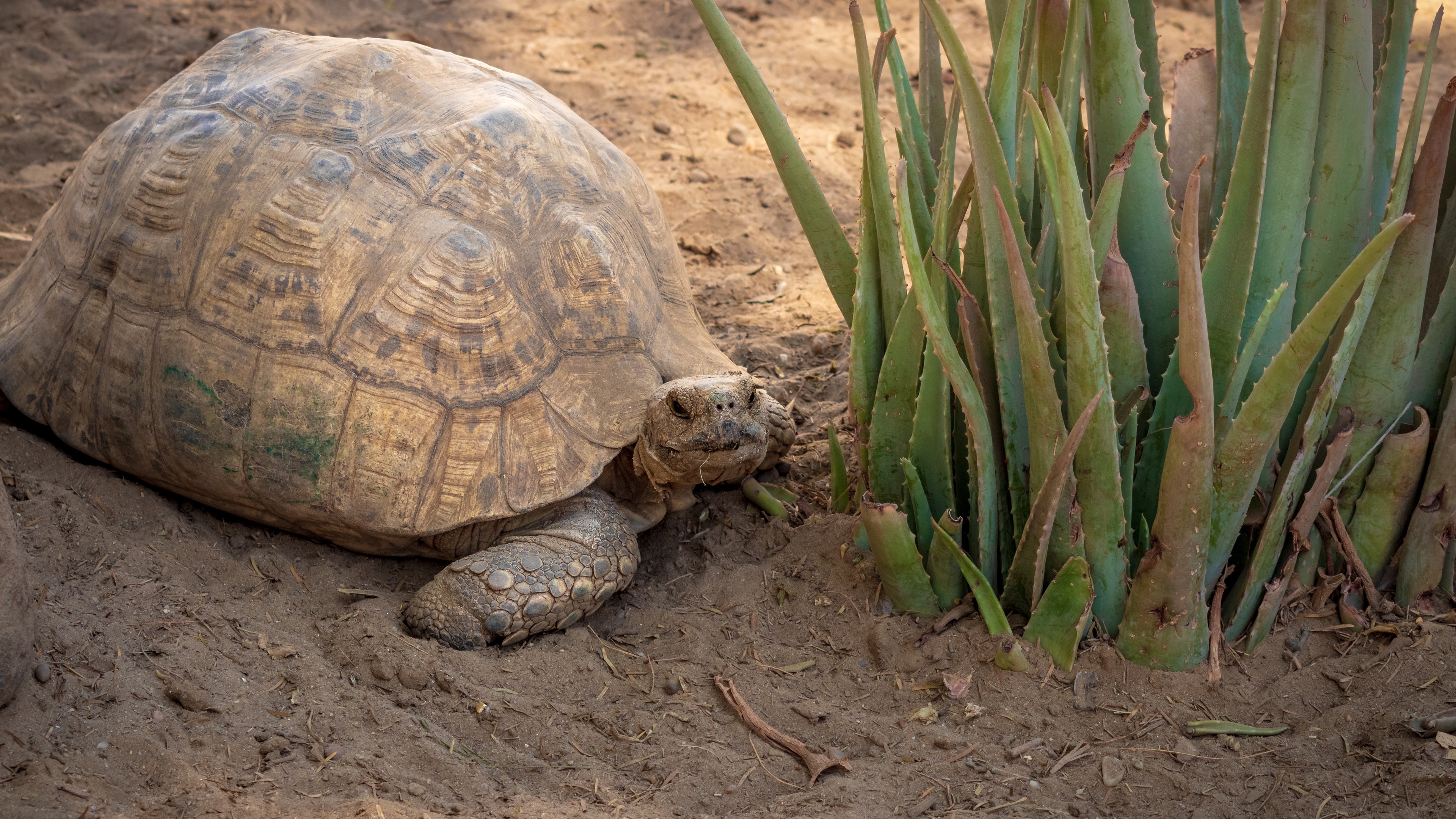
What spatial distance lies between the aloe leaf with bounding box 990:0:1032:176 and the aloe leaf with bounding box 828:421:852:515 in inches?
35.7

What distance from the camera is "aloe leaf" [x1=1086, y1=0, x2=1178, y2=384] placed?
2.07 m

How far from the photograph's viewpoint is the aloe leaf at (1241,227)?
1.97m

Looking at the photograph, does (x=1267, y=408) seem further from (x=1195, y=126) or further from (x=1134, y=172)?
(x=1195, y=126)

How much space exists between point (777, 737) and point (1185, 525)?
0.93m

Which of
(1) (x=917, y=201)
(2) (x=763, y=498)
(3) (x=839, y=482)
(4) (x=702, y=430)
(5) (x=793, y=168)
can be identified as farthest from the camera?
(2) (x=763, y=498)

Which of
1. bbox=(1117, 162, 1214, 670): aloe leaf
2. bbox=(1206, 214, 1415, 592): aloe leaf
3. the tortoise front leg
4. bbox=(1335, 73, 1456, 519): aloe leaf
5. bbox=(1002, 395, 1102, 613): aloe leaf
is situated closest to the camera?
bbox=(1206, 214, 1415, 592): aloe leaf

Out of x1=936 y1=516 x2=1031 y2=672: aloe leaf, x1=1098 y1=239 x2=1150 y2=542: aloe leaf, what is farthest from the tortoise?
x1=1098 y1=239 x2=1150 y2=542: aloe leaf

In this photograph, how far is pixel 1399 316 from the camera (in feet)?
6.90

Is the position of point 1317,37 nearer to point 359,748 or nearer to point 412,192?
point 412,192

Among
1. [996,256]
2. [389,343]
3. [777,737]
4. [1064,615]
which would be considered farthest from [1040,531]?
[389,343]

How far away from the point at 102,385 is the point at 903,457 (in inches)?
87.2

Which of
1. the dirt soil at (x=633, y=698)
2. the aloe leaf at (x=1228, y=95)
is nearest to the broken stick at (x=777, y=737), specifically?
the dirt soil at (x=633, y=698)

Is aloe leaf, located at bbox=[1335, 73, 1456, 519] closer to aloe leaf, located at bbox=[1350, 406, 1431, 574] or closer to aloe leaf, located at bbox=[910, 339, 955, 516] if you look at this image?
aloe leaf, located at bbox=[1350, 406, 1431, 574]

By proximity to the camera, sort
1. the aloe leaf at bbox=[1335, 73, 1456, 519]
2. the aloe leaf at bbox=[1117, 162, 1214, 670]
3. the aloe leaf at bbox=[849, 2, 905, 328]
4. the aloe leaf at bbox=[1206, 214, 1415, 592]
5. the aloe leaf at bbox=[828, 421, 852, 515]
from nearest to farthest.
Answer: the aloe leaf at bbox=[1206, 214, 1415, 592], the aloe leaf at bbox=[1117, 162, 1214, 670], the aloe leaf at bbox=[1335, 73, 1456, 519], the aloe leaf at bbox=[849, 2, 905, 328], the aloe leaf at bbox=[828, 421, 852, 515]
